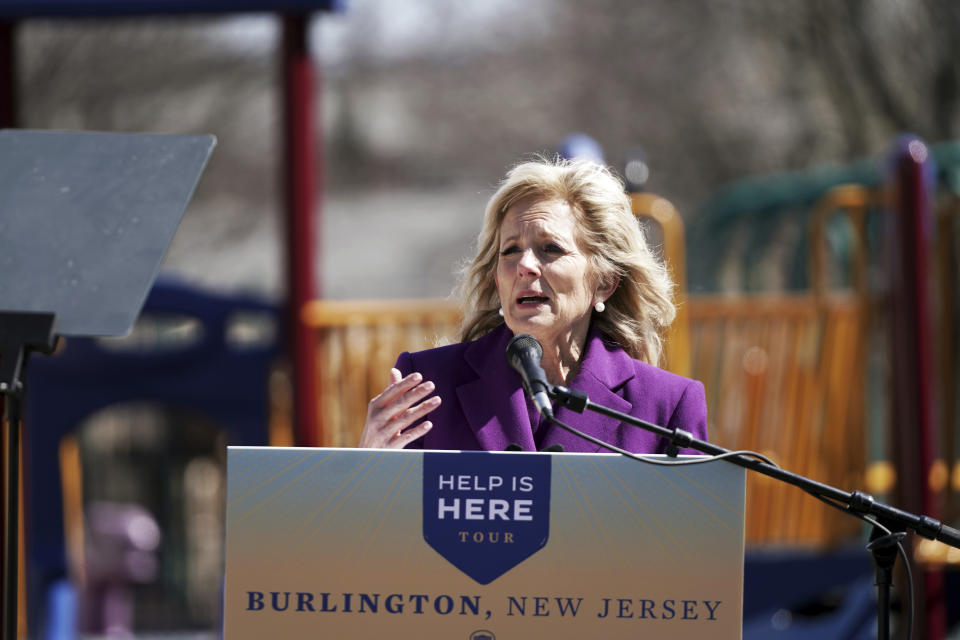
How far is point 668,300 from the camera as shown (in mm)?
3438

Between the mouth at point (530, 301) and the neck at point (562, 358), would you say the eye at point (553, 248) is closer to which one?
the mouth at point (530, 301)

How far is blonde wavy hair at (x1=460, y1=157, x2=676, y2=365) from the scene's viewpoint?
3238mm

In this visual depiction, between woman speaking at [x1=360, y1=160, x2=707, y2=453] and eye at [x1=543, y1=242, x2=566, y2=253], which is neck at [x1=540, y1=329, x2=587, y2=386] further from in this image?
eye at [x1=543, y1=242, x2=566, y2=253]

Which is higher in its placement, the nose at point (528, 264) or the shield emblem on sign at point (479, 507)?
the nose at point (528, 264)

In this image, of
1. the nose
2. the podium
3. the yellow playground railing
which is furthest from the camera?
the yellow playground railing

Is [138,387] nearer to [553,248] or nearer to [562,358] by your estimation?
[562,358]

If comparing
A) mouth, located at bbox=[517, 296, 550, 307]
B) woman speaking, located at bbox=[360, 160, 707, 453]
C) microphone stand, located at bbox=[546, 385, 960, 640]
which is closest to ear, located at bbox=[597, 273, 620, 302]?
woman speaking, located at bbox=[360, 160, 707, 453]

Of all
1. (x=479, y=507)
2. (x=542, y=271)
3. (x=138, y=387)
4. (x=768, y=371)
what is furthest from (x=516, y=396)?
(x=138, y=387)

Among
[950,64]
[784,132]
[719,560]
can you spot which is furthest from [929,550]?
[784,132]

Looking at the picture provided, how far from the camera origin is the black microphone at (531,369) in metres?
2.45

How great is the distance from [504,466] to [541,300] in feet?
3.10

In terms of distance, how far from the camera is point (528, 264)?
3.12 meters

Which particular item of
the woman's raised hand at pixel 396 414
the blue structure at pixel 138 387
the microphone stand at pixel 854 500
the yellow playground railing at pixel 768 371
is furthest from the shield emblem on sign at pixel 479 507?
the blue structure at pixel 138 387

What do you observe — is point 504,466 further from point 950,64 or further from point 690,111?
point 690,111
